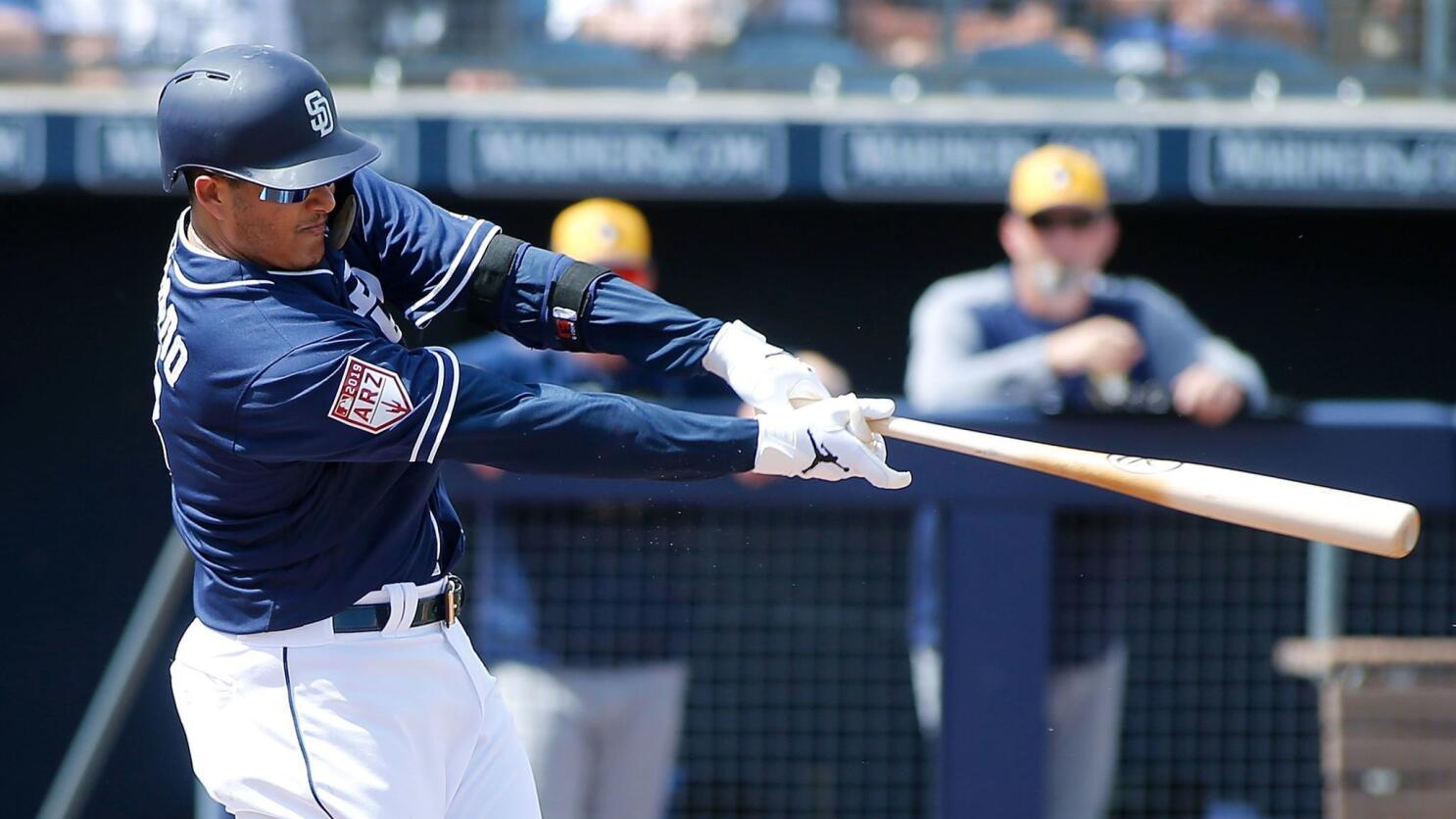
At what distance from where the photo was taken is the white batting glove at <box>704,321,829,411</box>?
246 cm

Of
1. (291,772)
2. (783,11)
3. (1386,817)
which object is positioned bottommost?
(1386,817)

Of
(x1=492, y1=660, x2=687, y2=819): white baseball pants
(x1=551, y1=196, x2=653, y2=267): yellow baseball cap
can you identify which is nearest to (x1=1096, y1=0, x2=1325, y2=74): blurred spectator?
(x1=551, y1=196, x2=653, y2=267): yellow baseball cap

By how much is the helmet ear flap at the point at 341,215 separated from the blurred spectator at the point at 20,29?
354cm

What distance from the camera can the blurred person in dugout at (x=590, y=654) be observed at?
332 cm

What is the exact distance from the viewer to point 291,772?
2.31 meters

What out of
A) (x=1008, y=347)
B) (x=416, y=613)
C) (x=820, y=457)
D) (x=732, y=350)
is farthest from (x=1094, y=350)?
(x=416, y=613)

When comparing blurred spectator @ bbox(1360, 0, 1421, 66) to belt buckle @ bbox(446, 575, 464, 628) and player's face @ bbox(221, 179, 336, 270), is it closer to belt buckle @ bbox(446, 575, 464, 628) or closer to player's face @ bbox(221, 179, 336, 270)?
belt buckle @ bbox(446, 575, 464, 628)

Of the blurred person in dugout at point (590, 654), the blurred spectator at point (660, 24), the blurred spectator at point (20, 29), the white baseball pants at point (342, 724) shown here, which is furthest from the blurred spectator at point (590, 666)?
the blurred spectator at point (20, 29)

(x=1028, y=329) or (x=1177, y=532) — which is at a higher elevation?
(x=1028, y=329)

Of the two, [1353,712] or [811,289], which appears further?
[811,289]

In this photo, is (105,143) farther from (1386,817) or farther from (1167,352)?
(1386,817)

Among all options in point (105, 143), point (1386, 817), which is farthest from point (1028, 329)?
point (105, 143)

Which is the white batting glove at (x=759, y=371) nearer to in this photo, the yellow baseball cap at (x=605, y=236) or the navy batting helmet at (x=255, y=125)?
the navy batting helmet at (x=255, y=125)

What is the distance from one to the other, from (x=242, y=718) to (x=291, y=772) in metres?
0.10
